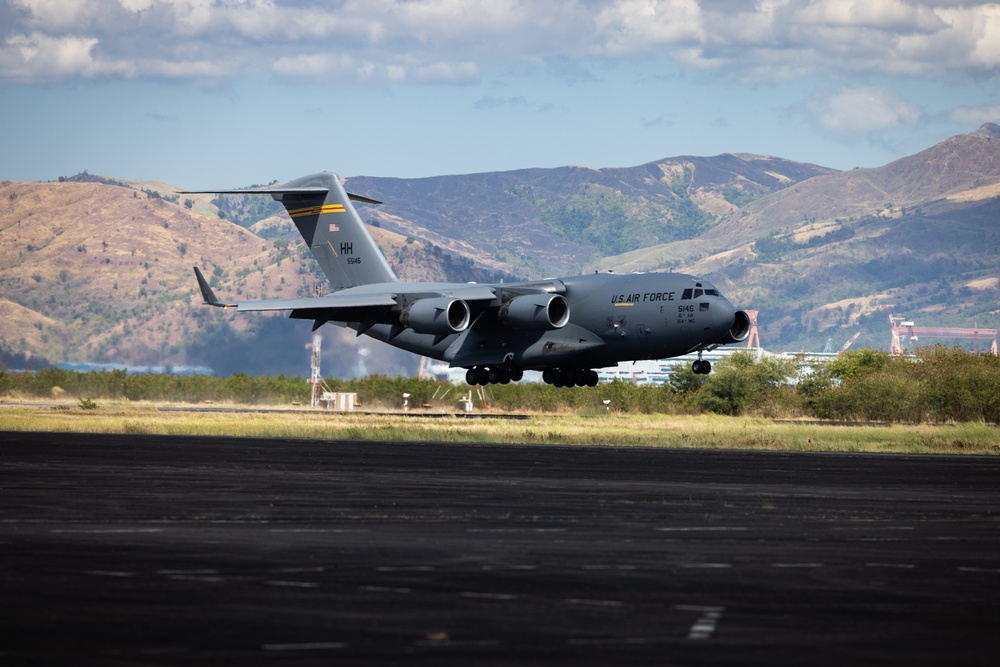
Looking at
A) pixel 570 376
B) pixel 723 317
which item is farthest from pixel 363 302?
pixel 723 317

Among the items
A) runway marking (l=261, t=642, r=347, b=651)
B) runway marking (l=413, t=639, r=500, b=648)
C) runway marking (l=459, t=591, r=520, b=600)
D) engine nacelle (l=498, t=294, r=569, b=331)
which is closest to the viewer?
runway marking (l=261, t=642, r=347, b=651)

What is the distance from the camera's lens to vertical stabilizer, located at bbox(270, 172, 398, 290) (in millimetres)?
55344

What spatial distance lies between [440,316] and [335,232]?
11991 millimetres

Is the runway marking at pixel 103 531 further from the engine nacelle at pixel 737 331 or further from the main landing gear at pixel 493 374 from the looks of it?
the main landing gear at pixel 493 374

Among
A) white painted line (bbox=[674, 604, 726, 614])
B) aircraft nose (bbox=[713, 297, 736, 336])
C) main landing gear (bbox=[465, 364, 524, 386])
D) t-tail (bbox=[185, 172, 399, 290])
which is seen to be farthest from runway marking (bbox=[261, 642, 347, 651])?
t-tail (bbox=[185, 172, 399, 290])

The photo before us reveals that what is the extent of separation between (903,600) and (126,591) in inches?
222

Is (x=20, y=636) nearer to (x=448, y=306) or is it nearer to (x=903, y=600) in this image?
(x=903, y=600)

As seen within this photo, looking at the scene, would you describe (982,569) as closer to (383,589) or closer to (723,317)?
(383,589)

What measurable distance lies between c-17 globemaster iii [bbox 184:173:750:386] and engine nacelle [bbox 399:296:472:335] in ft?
0.10

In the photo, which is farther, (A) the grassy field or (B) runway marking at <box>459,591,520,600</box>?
(A) the grassy field

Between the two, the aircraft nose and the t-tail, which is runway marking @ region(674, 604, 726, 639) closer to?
the aircraft nose

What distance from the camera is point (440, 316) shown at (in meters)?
45.4

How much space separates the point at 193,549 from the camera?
13062 mm

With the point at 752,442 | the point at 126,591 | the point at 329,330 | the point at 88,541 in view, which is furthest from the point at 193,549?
the point at 329,330
